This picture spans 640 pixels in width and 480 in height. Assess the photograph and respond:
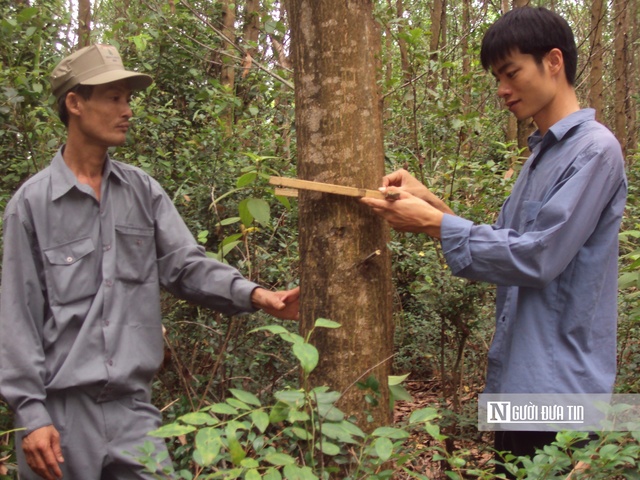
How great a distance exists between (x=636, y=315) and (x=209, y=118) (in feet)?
12.2

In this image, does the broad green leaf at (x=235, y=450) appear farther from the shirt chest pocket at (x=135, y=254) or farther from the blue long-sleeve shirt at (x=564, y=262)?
the shirt chest pocket at (x=135, y=254)

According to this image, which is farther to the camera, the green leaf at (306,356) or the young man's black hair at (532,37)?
the young man's black hair at (532,37)

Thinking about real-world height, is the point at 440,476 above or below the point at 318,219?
below

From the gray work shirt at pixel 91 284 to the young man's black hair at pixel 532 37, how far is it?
1.22 m

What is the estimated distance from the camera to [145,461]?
170 cm

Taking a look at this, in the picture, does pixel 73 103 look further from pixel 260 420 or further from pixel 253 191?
pixel 260 420

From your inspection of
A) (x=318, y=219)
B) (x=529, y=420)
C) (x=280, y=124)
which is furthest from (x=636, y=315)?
(x=280, y=124)

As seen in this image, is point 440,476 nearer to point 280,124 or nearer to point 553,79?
point 553,79

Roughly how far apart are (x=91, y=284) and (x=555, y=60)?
5.76 ft

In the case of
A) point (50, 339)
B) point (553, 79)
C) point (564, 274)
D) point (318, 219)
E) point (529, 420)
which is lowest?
point (529, 420)

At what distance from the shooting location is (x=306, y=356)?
5.22 feet

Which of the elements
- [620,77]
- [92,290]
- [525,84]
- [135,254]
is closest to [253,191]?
[135,254]

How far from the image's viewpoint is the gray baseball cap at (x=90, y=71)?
8.55 feet

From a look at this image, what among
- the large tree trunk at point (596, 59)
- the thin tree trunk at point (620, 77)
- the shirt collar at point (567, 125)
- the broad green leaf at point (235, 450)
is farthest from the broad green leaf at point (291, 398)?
the thin tree trunk at point (620, 77)
